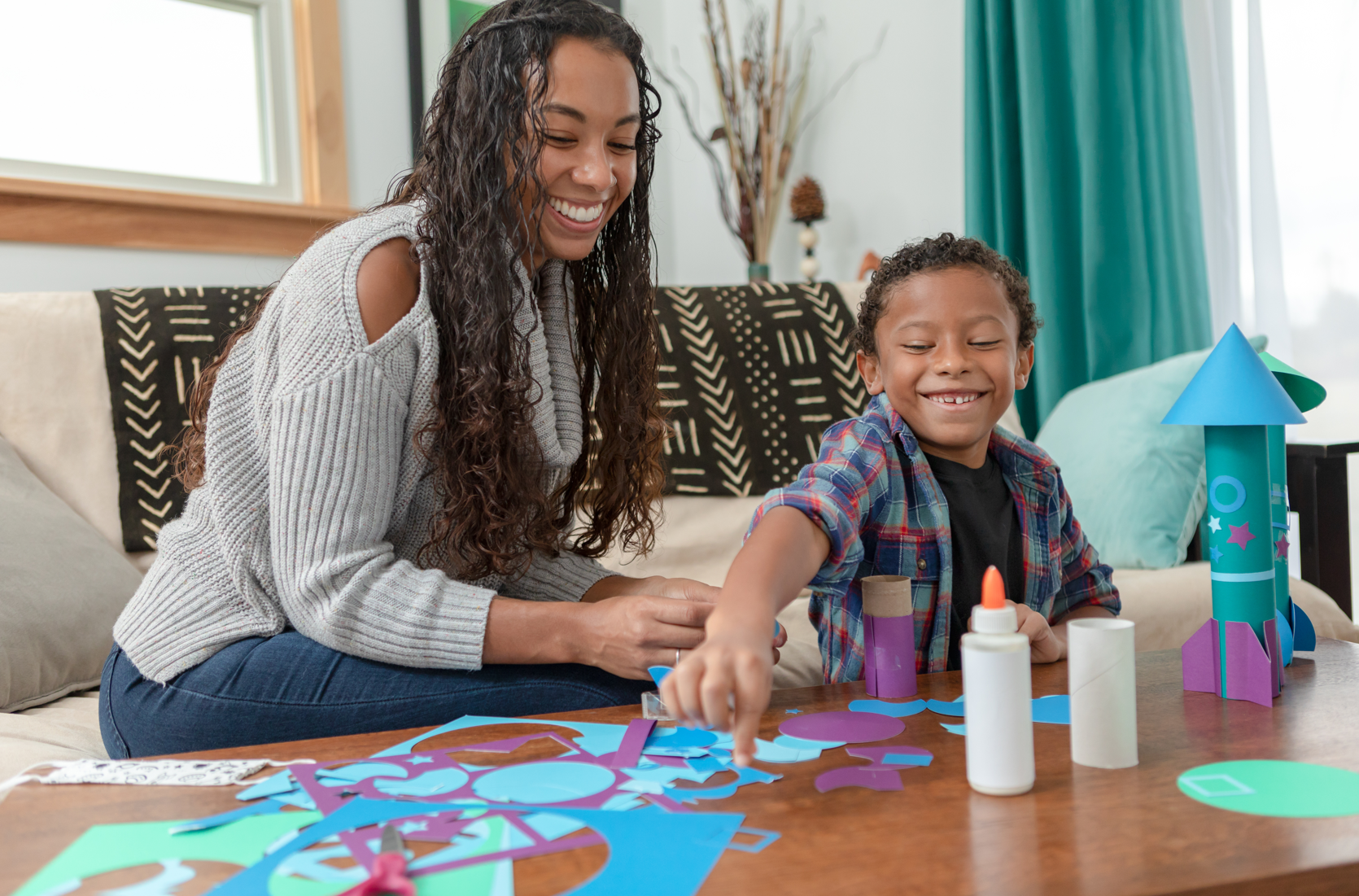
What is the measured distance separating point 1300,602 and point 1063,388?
3.17ft

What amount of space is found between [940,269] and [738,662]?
0.64m

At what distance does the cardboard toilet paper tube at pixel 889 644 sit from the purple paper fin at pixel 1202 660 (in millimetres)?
222

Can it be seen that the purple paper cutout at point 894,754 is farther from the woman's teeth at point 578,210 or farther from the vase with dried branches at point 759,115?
the vase with dried branches at point 759,115

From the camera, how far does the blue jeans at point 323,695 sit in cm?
97

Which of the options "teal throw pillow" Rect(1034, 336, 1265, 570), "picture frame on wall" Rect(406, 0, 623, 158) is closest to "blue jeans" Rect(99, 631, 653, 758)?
"teal throw pillow" Rect(1034, 336, 1265, 570)

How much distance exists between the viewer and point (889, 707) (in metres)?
0.84

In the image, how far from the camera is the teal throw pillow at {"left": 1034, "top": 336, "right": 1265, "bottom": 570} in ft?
5.66

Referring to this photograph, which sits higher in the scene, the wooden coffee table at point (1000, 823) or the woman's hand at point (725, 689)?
the woman's hand at point (725, 689)

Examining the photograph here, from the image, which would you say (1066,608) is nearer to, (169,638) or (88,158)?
(169,638)

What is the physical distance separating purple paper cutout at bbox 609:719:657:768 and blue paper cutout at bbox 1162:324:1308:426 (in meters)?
0.47

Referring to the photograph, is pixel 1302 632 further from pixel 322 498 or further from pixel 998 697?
pixel 322 498

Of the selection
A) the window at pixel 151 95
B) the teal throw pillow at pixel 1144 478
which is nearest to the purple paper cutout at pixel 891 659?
the teal throw pillow at pixel 1144 478

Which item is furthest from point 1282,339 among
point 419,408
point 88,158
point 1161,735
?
point 88,158

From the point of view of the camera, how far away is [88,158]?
2.19 m
